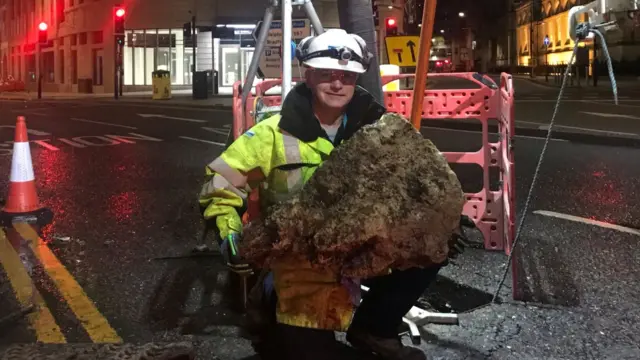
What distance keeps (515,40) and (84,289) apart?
7987 centimetres

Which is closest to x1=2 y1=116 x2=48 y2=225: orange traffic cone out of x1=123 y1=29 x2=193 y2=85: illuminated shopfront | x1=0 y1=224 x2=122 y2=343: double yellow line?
x1=0 y1=224 x2=122 y2=343: double yellow line

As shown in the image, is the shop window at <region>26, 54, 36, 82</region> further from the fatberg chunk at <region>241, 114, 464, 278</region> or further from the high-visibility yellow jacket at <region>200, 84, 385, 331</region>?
the fatberg chunk at <region>241, 114, 464, 278</region>

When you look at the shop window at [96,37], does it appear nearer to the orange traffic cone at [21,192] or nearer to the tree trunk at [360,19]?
the orange traffic cone at [21,192]

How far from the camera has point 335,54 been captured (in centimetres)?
278

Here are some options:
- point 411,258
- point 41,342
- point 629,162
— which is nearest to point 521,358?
point 411,258

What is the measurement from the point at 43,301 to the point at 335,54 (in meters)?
2.52

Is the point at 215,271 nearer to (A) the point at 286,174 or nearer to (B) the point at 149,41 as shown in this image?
(A) the point at 286,174

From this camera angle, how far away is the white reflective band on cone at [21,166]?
6301 mm

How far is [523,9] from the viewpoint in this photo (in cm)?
7469

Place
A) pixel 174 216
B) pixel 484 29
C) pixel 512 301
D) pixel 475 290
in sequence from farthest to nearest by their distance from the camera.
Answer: pixel 484 29
pixel 174 216
pixel 475 290
pixel 512 301

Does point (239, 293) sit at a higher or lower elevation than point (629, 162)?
lower

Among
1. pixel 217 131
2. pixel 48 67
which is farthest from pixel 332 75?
pixel 48 67

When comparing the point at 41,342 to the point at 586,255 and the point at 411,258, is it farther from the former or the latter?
the point at 586,255

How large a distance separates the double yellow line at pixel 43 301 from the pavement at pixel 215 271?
1 centimetres
